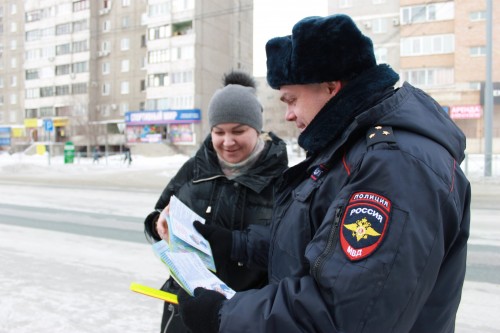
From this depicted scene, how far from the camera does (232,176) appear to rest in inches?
96.8

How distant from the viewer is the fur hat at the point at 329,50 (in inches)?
53.2

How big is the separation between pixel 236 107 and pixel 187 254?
1060 mm

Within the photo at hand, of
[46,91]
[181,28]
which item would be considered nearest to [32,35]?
[46,91]

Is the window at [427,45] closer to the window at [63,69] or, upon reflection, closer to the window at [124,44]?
the window at [124,44]

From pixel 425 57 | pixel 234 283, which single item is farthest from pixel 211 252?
pixel 425 57

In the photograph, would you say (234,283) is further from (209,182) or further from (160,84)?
(160,84)

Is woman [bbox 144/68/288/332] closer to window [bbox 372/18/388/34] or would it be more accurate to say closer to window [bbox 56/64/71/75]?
window [bbox 372/18/388/34]

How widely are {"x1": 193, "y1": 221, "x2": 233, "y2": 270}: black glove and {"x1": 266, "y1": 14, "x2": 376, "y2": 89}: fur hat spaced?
1011 mm

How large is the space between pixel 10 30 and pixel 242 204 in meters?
75.2

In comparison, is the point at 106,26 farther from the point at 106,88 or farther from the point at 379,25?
the point at 379,25

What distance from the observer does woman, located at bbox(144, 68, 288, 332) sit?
2.30 metres

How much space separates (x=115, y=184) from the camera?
17.0 meters

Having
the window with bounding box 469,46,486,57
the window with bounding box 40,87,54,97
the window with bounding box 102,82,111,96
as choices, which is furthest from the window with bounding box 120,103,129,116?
the window with bounding box 469,46,486,57

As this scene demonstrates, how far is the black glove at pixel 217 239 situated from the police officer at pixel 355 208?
2.11 ft
